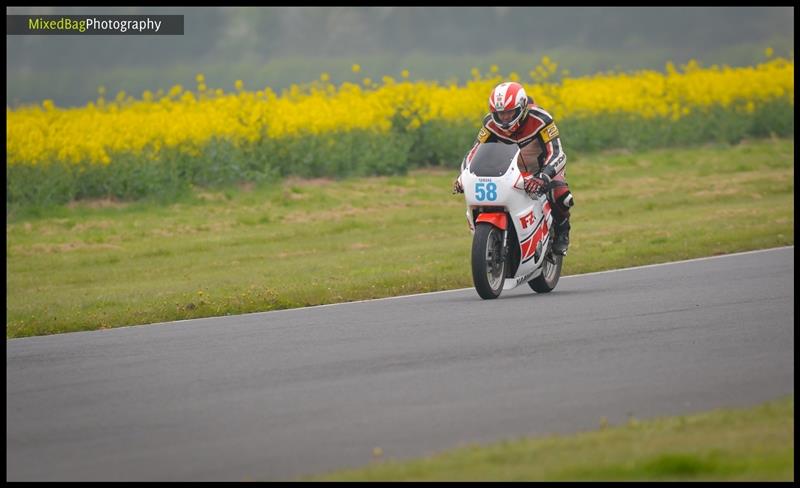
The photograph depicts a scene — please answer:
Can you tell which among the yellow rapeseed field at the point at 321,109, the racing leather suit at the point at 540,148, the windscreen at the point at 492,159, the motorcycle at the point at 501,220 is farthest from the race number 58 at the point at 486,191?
the yellow rapeseed field at the point at 321,109

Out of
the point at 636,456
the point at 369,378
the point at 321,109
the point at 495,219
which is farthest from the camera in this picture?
the point at 321,109

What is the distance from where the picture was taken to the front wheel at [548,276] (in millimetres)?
16016

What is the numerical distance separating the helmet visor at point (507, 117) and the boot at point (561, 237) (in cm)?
115

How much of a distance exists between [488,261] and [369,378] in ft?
15.7

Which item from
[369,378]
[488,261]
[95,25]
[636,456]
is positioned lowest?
[636,456]

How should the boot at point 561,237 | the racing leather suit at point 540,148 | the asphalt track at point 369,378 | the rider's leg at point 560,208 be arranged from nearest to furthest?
the asphalt track at point 369,378 → the racing leather suit at point 540,148 → the rider's leg at point 560,208 → the boot at point 561,237

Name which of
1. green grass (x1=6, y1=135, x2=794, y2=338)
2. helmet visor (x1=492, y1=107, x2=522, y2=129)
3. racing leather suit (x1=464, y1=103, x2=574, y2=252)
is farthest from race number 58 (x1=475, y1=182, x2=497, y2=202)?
green grass (x1=6, y1=135, x2=794, y2=338)

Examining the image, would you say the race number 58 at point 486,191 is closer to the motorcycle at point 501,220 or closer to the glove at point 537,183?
the motorcycle at point 501,220

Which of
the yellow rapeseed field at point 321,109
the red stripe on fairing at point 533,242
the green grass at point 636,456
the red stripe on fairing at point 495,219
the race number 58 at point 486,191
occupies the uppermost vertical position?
the yellow rapeseed field at point 321,109

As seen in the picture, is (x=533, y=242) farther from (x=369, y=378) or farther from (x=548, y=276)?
(x=369, y=378)

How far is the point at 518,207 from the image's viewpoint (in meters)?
15.3

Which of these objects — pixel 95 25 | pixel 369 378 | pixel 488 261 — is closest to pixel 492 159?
pixel 488 261

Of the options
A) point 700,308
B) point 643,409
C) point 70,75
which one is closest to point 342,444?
point 643,409

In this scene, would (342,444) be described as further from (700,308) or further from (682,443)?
(700,308)
